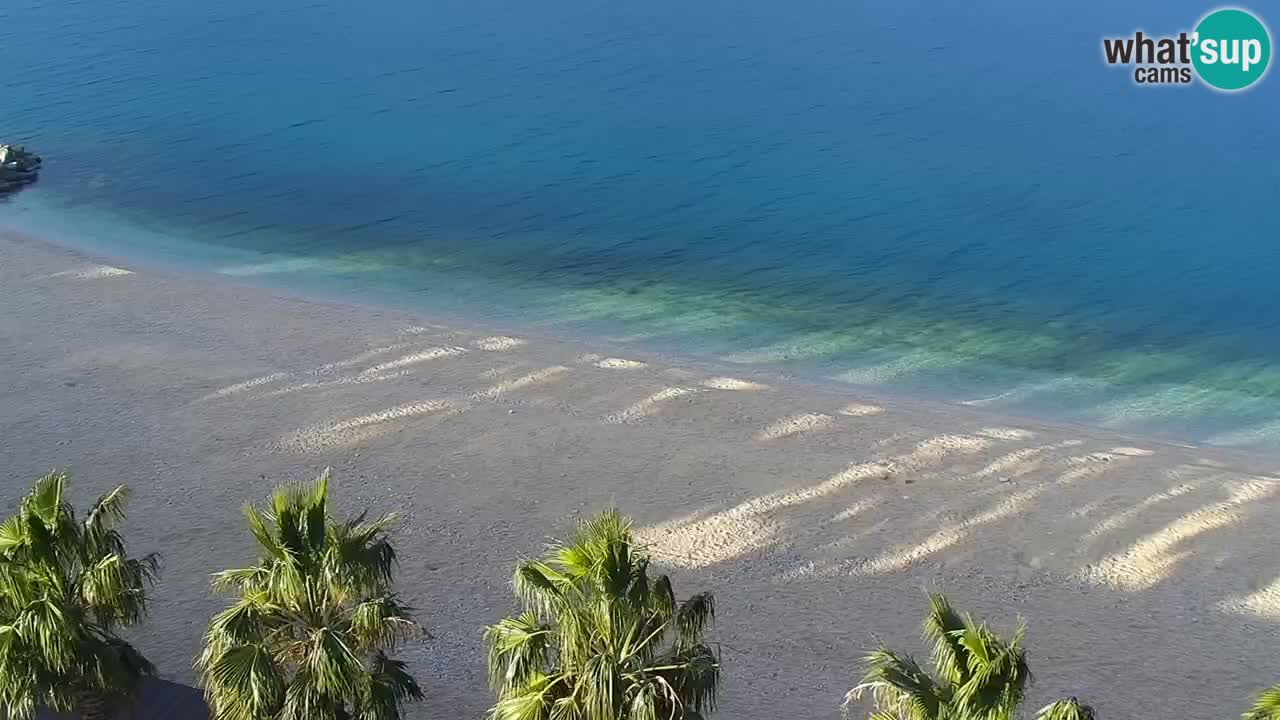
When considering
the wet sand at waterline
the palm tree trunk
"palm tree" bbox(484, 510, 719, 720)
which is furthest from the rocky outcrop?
"palm tree" bbox(484, 510, 719, 720)

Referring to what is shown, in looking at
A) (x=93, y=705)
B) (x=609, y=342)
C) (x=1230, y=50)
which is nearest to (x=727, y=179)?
(x=609, y=342)

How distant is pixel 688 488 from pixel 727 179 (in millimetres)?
20692

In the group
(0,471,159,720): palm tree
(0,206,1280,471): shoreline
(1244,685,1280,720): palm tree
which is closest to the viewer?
(1244,685,1280,720): palm tree

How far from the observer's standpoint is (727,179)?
4041 centimetres

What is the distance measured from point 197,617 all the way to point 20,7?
2005 inches

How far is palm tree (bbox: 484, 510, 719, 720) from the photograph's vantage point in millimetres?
10781

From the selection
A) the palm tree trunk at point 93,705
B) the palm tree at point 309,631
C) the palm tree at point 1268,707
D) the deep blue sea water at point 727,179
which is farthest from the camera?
the deep blue sea water at point 727,179

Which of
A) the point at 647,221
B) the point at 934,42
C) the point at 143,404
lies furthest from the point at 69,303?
the point at 934,42

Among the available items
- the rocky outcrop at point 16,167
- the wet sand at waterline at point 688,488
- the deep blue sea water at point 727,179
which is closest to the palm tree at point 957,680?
the wet sand at waterline at point 688,488

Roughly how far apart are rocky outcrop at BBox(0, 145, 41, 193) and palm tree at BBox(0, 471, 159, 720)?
2937cm

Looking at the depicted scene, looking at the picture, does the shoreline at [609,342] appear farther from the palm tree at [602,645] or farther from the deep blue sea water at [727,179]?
the palm tree at [602,645]

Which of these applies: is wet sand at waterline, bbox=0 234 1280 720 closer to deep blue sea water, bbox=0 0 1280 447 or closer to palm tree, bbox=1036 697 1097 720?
deep blue sea water, bbox=0 0 1280 447

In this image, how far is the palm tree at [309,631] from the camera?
11.3m

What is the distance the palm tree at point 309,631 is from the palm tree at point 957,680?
4144mm
